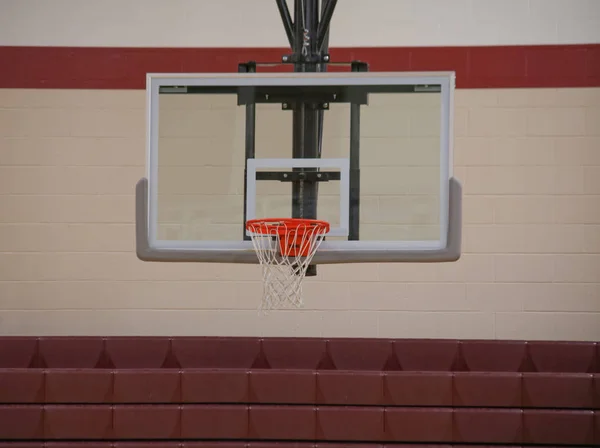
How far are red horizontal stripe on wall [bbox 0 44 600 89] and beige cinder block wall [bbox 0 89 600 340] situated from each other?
0.30ft

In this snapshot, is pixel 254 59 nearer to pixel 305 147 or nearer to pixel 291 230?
pixel 305 147

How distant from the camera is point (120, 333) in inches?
225

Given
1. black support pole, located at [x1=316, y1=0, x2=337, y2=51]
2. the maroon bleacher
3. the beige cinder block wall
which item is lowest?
the maroon bleacher

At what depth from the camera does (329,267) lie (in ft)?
18.7

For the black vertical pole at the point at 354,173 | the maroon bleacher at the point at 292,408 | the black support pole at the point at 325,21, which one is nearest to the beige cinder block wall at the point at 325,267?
the maroon bleacher at the point at 292,408

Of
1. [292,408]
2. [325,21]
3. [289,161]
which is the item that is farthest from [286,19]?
[292,408]

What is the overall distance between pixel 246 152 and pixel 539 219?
2.42 meters

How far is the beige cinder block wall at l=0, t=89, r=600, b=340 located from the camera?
5.61 meters

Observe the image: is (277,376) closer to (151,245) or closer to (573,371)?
→ (151,245)

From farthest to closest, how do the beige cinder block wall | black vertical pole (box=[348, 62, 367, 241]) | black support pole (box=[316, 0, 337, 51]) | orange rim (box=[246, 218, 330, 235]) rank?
the beige cinder block wall
black support pole (box=[316, 0, 337, 51])
black vertical pole (box=[348, 62, 367, 241])
orange rim (box=[246, 218, 330, 235])

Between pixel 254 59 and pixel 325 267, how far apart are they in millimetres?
1528

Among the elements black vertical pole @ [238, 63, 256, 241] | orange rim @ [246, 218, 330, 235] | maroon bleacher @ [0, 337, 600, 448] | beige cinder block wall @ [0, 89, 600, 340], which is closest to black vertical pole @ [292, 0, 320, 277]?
orange rim @ [246, 218, 330, 235]

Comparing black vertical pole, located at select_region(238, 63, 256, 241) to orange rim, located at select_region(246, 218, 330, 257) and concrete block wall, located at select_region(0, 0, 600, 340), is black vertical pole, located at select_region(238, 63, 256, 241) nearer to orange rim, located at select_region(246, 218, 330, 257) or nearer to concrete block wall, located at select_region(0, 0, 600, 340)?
orange rim, located at select_region(246, 218, 330, 257)

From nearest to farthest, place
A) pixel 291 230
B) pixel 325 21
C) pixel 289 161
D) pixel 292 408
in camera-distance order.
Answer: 1. pixel 291 230
2. pixel 289 161
3. pixel 325 21
4. pixel 292 408
